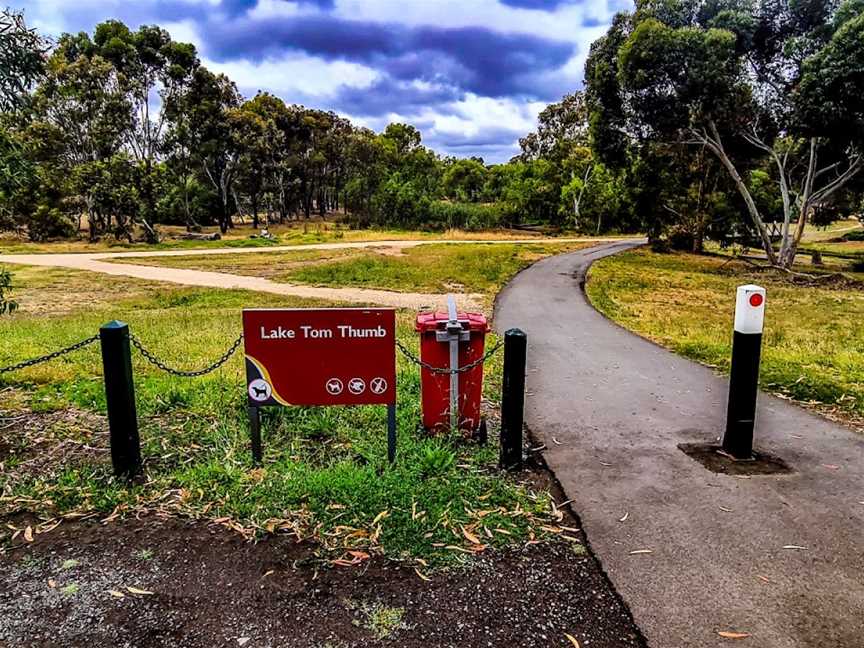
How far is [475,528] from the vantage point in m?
3.44

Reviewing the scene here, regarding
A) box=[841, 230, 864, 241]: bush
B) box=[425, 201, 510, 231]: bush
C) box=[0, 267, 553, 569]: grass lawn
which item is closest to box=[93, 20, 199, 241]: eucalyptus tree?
box=[425, 201, 510, 231]: bush

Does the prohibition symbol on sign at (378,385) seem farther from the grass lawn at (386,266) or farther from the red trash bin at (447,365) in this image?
the grass lawn at (386,266)

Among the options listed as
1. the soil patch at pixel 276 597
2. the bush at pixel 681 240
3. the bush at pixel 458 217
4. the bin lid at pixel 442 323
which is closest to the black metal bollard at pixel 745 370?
the bin lid at pixel 442 323

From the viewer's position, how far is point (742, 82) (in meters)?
20.7

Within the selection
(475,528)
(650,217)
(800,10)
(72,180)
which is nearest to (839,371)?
(475,528)

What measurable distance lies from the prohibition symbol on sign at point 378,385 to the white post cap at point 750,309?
Answer: 257 centimetres

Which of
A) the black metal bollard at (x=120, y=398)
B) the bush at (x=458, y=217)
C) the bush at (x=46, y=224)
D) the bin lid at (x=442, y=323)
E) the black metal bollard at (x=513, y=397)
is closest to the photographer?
the black metal bollard at (x=120, y=398)

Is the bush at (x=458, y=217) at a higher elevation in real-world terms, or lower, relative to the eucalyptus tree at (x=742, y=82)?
lower

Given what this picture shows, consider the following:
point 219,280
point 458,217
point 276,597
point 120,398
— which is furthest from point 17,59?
point 458,217

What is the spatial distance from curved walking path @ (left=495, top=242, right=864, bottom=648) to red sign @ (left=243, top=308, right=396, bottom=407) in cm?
149

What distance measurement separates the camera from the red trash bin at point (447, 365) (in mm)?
4523

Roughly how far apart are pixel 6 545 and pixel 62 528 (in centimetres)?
27

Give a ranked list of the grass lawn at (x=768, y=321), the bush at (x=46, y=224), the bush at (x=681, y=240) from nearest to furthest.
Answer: the grass lawn at (x=768, y=321) → the bush at (x=681, y=240) → the bush at (x=46, y=224)

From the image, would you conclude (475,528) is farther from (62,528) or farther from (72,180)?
(72,180)
